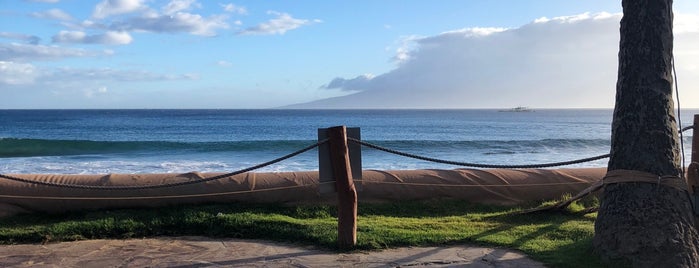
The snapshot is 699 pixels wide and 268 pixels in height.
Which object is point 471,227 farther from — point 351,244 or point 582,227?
point 351,244

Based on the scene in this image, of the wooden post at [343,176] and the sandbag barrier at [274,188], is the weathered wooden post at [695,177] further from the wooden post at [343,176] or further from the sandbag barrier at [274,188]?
the wooden post at [343,176]

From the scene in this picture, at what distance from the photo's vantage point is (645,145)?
4.55 metres

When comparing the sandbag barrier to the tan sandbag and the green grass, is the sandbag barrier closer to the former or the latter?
the tan sandbag

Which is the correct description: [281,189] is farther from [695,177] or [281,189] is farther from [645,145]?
[695,177]

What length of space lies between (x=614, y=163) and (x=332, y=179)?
7.97ft

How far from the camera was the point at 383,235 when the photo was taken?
18.2 feet

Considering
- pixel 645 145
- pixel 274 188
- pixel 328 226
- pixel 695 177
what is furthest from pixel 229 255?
pixel 695 177

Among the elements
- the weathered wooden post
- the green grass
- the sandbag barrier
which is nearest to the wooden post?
the green grass

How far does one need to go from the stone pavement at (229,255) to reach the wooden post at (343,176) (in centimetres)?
32

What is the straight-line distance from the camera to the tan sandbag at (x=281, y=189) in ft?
21.2

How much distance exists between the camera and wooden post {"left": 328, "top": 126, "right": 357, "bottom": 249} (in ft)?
16.7

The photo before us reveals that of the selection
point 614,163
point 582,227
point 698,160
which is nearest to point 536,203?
point 582,227

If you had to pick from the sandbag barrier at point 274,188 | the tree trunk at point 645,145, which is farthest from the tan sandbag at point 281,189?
the tree trunk at point 645,145

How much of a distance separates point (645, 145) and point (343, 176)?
2530mm
